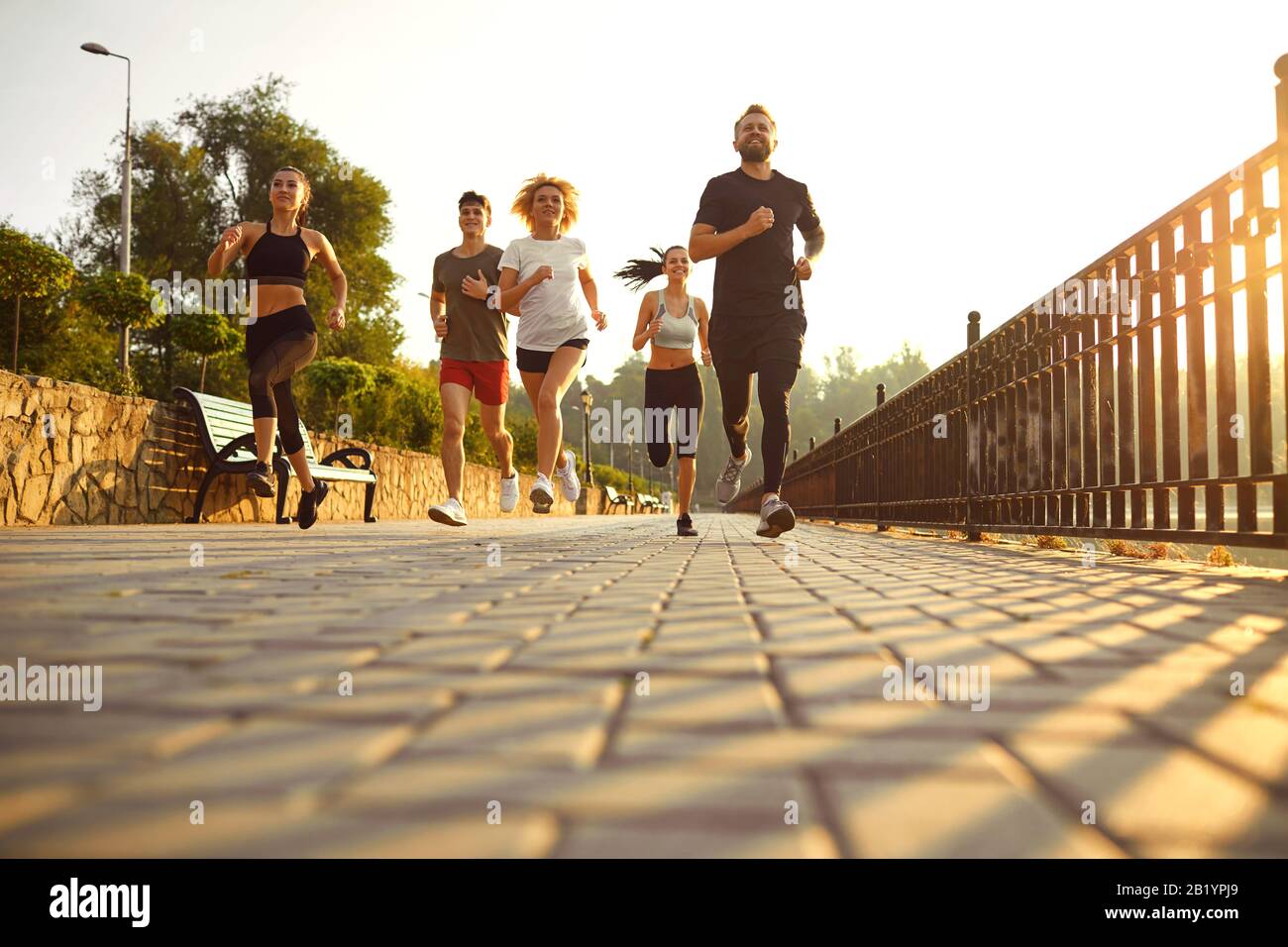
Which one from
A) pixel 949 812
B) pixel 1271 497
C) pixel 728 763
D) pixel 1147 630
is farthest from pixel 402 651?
pixel 1271 497

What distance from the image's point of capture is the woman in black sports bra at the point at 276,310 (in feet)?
22.0

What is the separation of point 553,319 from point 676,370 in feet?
4.05

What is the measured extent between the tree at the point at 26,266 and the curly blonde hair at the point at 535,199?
1248cm

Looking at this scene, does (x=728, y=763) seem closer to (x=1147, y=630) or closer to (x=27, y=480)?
(x=1147, y=630)

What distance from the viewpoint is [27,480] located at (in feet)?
24.0

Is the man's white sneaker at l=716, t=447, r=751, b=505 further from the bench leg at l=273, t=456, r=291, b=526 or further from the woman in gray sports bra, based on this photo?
the bench leg at l=273, t=456, r=291, b=526

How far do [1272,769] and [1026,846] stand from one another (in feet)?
1.72

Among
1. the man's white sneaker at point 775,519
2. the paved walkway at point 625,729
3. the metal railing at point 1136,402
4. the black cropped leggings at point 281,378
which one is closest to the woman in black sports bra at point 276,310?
the black cropped leggings at point 281,378

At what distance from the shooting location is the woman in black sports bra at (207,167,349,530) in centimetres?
669

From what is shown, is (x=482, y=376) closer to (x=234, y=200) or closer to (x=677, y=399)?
(x=677, y=399)

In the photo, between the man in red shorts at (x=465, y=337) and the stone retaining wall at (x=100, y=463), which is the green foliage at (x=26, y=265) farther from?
the man in red shorts at (x=465, y=337)

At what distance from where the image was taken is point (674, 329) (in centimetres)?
772

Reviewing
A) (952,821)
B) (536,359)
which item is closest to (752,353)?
(536,359)

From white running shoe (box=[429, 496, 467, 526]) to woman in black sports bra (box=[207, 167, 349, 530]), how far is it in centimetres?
116
